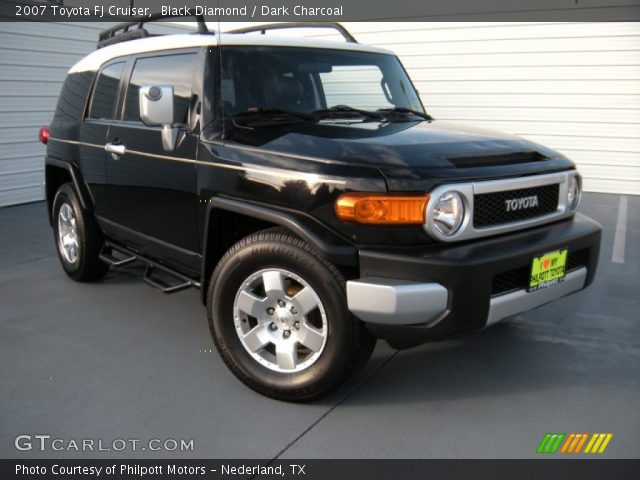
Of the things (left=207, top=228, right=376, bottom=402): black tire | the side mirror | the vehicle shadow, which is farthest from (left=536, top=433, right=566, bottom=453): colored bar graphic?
the side mirror

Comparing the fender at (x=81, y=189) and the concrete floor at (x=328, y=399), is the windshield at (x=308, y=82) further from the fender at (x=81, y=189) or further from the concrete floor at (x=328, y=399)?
the fender at (x=81, y=189)

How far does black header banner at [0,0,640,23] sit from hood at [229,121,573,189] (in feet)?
16.3

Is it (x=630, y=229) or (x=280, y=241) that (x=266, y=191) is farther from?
(x=630, y=229)

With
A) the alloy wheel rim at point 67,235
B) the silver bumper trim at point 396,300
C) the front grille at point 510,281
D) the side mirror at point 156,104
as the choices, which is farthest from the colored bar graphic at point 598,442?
the alloy wheel rim at point 67,235

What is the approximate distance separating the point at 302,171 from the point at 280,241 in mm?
355

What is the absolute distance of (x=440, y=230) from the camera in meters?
2.68

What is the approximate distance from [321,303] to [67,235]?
324cm

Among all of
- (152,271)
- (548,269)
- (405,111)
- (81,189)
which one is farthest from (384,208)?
(81,189)

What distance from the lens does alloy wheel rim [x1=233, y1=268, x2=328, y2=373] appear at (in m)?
2.91

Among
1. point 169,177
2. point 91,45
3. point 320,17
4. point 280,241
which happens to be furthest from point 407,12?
point 280,241

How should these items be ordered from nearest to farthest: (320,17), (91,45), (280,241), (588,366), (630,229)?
(280,241) < (588,366) < (630,229) < (91,45) < (320,17)

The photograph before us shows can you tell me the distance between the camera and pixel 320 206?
2.78 metres

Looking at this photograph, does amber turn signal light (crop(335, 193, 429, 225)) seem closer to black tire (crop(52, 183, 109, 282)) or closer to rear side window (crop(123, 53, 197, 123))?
rear side window (crop(123, 53, 197, 123))

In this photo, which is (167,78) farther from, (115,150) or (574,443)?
(574,443)
